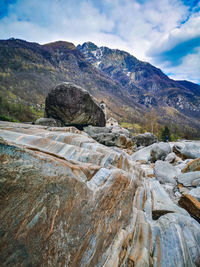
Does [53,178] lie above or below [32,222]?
above

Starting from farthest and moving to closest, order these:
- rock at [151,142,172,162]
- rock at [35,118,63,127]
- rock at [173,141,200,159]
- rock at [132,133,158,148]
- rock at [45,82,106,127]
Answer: rock at [132,133,158,148] → rock at [45,82,106,127] → rock at [35,118,63,127] → rock at [151,142,172,162] → rock at [173,141,200,159]

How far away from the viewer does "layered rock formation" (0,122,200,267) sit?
1.54 m

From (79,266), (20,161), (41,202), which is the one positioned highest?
(20,161)

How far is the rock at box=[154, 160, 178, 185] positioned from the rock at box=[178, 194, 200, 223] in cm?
240

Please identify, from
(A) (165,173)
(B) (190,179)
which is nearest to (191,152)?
(A) (165,173)

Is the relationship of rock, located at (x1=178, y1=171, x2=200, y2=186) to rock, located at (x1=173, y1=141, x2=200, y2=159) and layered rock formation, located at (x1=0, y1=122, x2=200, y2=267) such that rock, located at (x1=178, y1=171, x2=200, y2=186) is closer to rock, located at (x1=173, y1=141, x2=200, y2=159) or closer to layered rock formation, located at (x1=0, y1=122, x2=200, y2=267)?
layered rock formation, located at (x1=0, y1=122, x2=200, y2=267)

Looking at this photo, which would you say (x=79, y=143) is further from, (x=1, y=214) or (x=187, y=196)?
(x=187, y=196)

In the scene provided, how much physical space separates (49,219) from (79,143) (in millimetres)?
3310

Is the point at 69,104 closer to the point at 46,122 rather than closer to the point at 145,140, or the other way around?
the point at 46,122

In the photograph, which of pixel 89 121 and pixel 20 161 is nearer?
pixel 20 161

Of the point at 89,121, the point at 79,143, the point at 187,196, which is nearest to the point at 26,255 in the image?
the point at 79,143

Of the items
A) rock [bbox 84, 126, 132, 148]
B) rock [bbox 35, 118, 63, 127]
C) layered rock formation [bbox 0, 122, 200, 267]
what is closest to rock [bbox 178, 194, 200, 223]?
layered rock formation [bbox 0, 122, 200, 267]

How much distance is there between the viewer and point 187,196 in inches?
175

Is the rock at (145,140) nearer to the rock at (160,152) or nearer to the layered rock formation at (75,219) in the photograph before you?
the rock at (160,152)
